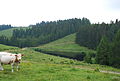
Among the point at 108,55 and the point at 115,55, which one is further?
the point at 108,55

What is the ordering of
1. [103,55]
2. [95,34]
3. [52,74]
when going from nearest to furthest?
[52,74]
[103,55]
[95,34]

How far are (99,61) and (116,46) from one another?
9.17 m

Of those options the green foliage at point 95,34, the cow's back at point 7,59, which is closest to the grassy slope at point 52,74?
the cow's back at point 7,59

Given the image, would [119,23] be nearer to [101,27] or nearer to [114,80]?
[101,27]

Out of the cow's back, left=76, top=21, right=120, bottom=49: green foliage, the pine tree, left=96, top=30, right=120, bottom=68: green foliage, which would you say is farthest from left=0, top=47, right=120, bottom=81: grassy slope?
left=76, top=21, right=120, bottom=49: green foliage

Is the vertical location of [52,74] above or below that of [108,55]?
above

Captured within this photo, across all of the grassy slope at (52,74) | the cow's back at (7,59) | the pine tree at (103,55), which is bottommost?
the pine tree at (103,55)

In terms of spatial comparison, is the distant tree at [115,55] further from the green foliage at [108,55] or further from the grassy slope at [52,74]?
the grassy slope at [52,74]

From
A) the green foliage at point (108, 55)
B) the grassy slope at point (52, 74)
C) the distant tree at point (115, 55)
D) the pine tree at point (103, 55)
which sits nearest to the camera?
the grassy slope at point (52, 74)

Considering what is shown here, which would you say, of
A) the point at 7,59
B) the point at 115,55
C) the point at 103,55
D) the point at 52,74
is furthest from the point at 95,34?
the point at 7,59

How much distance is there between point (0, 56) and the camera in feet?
68.2

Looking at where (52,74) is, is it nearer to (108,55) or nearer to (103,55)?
(103,55)

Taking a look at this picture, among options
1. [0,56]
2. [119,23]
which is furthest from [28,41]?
[0,56]

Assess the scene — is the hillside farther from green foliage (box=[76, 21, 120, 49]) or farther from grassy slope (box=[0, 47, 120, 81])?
green foliage (box=[76, 21, 120, 49])
